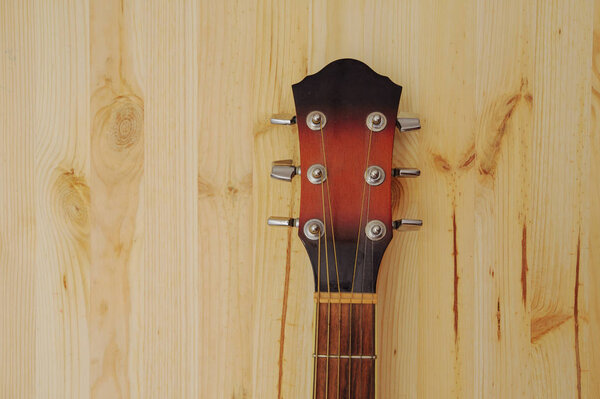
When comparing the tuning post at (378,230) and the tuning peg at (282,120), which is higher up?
the tuning peg at (282,120)

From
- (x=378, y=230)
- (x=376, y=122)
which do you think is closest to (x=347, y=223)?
(x=378, y=230)

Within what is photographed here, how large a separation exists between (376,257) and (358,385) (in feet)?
0.61

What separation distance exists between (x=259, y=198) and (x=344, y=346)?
10.7 inches

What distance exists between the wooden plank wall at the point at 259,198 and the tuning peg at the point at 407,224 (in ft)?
0.32

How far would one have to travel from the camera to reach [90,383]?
0.81 m

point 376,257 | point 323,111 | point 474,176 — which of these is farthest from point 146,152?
point 474,176

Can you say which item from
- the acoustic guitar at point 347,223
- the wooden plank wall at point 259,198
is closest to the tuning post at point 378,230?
the acoustic guitar at point 347,223

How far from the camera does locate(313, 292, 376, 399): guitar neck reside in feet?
2.28

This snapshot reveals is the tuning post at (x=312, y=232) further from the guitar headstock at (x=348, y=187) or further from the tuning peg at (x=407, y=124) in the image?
the tuning peg at (x=407, y=124)

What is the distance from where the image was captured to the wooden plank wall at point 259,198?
0.78 m

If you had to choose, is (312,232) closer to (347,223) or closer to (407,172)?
(347,223)

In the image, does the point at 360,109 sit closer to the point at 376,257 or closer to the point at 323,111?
the point at 323,111

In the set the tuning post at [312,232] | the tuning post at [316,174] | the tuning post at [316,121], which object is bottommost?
the tuning post at [312,232]

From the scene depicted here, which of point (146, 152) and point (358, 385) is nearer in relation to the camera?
point (358, 385)
